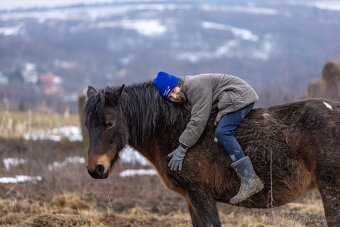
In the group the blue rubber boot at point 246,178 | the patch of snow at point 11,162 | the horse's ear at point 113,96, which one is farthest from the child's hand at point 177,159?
the patch of snow at point 11,162

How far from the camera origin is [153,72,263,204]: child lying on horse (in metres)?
5.38

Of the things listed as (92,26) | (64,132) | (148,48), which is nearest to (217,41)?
(148,48)

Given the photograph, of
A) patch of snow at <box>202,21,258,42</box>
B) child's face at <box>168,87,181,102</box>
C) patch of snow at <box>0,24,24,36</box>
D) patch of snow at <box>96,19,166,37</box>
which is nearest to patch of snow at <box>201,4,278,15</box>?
patch of snow at <box>202,21,258,42</box>

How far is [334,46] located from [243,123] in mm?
52262

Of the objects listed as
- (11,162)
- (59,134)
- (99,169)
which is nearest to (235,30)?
(59,134)

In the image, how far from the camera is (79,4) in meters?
147

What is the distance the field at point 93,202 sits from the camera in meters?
7.63

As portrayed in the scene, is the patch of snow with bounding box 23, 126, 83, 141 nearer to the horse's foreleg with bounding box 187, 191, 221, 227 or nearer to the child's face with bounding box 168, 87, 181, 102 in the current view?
the child's face with bounding box 168, 87, 181, 102

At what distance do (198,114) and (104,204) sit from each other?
4985 mm

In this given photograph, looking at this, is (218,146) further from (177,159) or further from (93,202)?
(93,202)

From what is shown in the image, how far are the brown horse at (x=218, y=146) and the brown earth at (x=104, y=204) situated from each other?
1.55 ft

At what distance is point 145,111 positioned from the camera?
5.66 meters

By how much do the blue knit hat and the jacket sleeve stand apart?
253 mm

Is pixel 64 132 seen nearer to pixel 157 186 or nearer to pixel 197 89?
pixel 157 186
